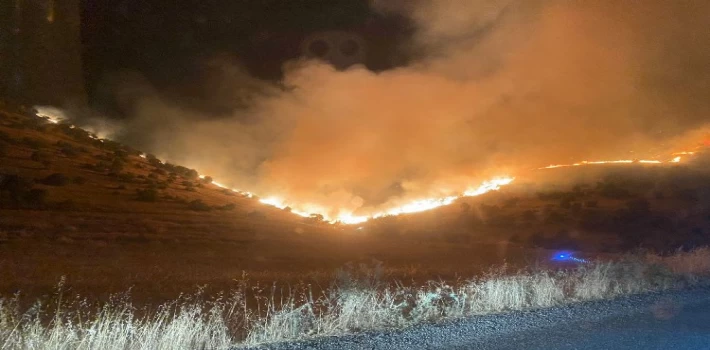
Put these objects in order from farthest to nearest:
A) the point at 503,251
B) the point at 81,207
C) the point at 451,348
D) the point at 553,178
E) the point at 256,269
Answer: the point at 553,178 → the point at 81,207 → the point at 503,251 → the point at 256,269 → the point at 451,348

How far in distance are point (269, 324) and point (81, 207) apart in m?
25.7

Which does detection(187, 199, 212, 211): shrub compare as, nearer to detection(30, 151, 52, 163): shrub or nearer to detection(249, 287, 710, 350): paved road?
detection(30, 151, 52, 163): shrub

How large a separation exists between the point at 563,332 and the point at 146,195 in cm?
3398

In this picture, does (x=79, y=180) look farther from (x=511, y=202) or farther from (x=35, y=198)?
(x=511, y=202)

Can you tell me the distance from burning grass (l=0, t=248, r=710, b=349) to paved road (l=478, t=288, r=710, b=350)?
1699 mm

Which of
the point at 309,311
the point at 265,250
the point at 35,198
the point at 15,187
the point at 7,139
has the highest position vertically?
the point at 7,139

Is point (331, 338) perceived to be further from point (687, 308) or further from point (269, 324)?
point (687, 308)

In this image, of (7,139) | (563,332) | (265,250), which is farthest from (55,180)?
(563,332)

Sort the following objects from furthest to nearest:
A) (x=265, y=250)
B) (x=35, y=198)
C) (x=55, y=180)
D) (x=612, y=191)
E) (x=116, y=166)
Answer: (x=612, y=191), (x=116, y=166), (x=55, y=180), (x=35, y=198), (x=265, y=250)

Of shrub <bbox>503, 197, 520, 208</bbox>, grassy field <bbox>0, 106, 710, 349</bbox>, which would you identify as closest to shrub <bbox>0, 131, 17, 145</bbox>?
grassy field <bbox>0, 106, 710, 349</bbox>

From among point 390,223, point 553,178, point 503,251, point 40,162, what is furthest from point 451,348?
point 553,178

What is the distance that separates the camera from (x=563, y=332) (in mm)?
8625

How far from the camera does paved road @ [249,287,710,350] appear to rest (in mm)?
7879

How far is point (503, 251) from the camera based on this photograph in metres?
29.6
